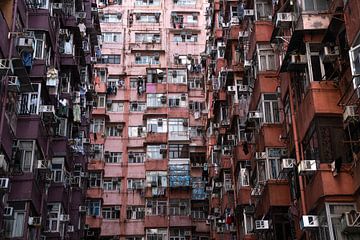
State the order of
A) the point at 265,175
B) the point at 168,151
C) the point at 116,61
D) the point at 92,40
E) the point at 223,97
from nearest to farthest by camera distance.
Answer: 1. the point at 265,175
2. the point at 223,97
3. the point at 92,40
4. the point at 168,151
5. the point at 116,61

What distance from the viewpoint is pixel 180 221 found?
33125 mm

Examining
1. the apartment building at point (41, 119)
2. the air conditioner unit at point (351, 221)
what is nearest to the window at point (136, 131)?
the apartment building at point (41, 119)

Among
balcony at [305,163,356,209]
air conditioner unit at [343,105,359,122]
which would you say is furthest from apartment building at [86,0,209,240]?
Answer: air conditioner unit at [343,105,359,122]

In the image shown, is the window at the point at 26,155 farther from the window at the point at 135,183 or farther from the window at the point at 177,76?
the window at the point at 177,76

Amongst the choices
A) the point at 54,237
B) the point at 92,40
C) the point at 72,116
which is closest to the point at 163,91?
the point at 92,40

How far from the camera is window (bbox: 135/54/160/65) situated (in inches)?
1556

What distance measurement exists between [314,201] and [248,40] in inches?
384

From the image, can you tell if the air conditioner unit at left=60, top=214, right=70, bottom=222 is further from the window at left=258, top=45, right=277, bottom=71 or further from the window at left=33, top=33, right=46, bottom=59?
the window at left=258, top=45, right=277, bottom=71

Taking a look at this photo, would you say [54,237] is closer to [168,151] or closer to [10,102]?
[10,102]

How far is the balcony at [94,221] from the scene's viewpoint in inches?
1266

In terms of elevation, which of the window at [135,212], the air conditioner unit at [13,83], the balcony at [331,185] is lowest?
the balcony at [331,185]

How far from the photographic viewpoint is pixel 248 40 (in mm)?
22422

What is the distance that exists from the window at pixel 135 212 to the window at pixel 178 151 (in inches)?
133

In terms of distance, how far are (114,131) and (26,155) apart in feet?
62.1
